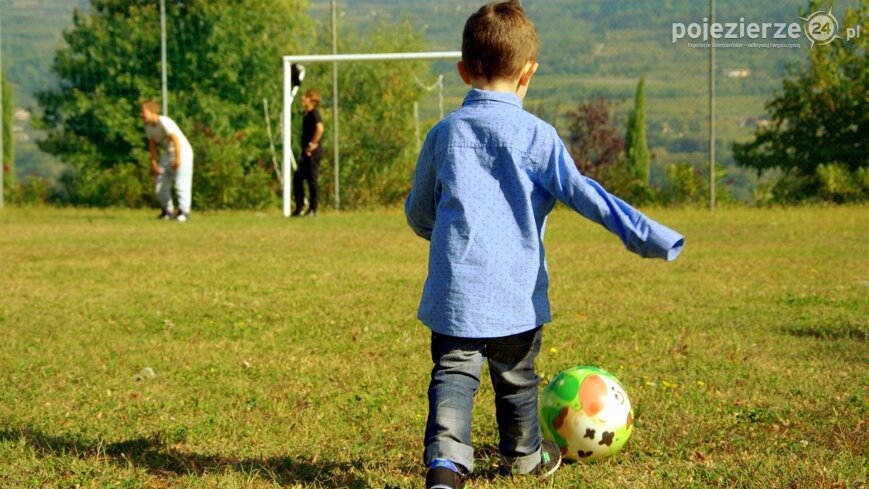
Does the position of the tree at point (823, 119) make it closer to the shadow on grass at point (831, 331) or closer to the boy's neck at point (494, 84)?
the shadow on grass at point (831, 331)

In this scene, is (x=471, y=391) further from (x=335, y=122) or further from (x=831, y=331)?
(x=335, y=122)

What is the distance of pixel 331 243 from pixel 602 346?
7303mm

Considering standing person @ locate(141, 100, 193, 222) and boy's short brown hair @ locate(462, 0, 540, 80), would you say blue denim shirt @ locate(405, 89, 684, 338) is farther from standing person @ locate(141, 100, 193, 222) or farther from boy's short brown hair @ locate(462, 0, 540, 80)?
standing person @ locate(141, 100, 193, 222)

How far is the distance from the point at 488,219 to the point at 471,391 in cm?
54

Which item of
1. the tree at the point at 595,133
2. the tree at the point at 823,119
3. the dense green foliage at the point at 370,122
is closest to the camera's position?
the tree at the point at 823,119

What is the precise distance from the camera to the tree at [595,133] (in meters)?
25.1

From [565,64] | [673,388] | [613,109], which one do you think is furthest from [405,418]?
[613,109]

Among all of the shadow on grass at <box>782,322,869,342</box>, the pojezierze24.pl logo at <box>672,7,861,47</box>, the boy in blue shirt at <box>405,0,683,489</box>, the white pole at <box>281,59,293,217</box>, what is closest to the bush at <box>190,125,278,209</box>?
the white pole at <box>281,59,293,217</box>

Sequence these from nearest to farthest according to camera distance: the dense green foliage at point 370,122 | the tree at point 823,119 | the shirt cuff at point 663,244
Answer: the shirt cuff at point 663,244
the tree at point 823,119
the dense green foliage at point 370,122

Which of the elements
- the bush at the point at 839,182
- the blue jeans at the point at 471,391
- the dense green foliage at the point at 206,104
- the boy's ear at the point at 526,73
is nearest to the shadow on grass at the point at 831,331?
the blue jeans at the point at 471,391

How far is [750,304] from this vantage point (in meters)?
8.54

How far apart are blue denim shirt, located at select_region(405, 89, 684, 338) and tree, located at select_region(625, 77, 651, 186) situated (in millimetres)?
20495

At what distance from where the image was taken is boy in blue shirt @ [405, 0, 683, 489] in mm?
3582

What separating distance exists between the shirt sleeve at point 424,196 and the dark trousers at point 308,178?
14.2 meters
